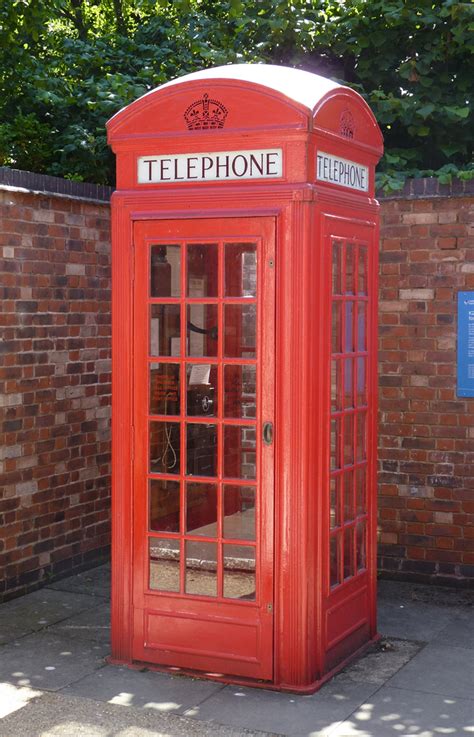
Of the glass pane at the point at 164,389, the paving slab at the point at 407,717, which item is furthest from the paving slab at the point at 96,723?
the glass pane at the point at 164,389

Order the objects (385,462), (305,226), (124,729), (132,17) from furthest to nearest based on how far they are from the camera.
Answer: (132,17), (385,462), (305,226), (124,729)

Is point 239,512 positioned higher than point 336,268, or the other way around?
point 336,268

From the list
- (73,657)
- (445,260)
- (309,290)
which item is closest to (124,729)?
(73,657)

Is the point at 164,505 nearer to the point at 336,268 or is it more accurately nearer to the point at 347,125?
the point at 336,268

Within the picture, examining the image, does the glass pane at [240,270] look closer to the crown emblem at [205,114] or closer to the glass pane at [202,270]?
the glass pane at [202,270]

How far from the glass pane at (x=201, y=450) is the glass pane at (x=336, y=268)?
0.97 m

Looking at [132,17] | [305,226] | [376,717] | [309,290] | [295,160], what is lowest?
[376,717]

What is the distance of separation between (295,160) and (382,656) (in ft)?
9.09

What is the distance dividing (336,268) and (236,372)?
77 centimetres

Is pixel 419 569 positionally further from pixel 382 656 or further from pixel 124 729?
pixel 124 729

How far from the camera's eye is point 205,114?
5.07 metres

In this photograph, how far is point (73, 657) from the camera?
18.2 ft

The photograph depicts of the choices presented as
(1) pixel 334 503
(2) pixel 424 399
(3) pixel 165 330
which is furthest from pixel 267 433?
(2) pixel 424 399

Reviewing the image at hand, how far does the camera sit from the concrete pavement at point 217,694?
4574 mm
